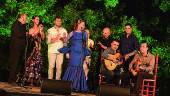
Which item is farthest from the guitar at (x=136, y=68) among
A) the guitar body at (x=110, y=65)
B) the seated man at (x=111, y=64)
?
the guitar body at (x=110, y=65)

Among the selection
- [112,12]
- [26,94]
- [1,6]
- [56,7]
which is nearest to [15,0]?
[1,6]

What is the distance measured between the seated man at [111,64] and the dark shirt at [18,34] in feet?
5.71

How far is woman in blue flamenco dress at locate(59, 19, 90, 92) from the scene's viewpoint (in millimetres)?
10562

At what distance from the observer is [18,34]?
1064 cm

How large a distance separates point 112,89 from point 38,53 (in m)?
2.68

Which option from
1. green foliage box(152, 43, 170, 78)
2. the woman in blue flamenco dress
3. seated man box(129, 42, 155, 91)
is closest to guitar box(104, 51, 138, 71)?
seated man box(129, 42, 155, 91)

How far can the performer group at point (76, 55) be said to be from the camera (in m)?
10.6

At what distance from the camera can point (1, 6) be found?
14.0 m

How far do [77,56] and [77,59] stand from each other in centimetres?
7

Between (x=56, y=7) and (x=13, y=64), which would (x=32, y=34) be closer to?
(x=13, y=64)

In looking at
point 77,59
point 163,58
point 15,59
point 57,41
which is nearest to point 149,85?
point 77,59

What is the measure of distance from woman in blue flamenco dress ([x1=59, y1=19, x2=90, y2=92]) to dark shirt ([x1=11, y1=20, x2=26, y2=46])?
2.76ft

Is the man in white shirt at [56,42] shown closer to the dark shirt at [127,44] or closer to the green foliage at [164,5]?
the dark shirt at [127,44]

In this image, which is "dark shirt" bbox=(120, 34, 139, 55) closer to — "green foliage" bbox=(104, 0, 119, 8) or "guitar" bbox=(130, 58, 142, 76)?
"guitar" bbox=(130, 58, 142, 76)
